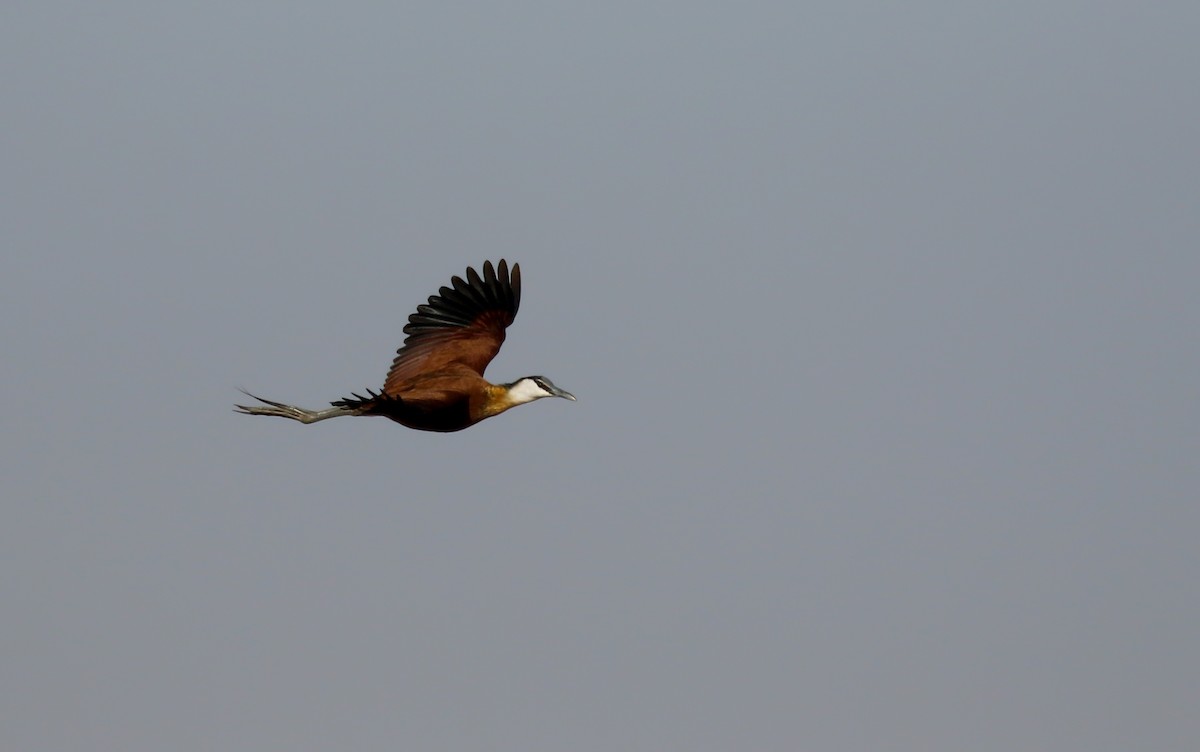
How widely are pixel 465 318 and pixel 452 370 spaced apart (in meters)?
1.33

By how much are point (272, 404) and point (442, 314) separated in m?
2.54

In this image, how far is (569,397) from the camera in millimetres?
17031

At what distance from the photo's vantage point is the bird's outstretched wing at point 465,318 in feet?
60.9

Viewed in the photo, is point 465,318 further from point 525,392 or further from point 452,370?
point 525,392

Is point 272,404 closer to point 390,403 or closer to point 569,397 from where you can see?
point 390,403

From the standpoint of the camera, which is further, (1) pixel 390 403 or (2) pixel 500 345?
(2) pixel 500 345

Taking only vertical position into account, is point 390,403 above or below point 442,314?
below

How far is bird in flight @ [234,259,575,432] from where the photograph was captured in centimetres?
1659

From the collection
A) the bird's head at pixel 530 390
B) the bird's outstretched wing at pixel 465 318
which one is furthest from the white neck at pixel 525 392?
the bird's outstretched wing at pixel 465 318

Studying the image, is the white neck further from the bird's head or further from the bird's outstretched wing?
the bird's outstretched wing

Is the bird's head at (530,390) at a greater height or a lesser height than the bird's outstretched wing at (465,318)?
lesser

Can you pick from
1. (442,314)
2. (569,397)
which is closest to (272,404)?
(442,314)

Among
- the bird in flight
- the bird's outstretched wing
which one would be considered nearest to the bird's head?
the bird in flight

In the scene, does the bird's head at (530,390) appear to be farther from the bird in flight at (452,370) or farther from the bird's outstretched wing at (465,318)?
the bird's outstretched wing at (465,318)
